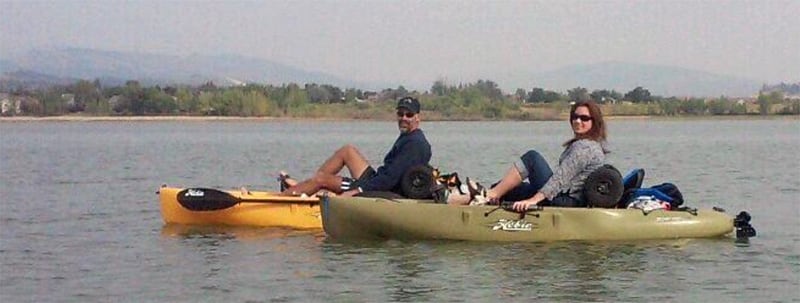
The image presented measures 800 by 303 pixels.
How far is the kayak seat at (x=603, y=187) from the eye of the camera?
13406 mm

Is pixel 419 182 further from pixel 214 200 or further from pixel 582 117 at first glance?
pixel 214 200

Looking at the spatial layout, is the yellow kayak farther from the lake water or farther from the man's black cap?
the man's black cap

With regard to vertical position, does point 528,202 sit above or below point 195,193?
above

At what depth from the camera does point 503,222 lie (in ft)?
45.4

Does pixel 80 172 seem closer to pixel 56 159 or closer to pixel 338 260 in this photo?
pixel 56 159

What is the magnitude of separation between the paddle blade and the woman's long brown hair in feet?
14.0

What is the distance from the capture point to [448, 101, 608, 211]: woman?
43.6 feet

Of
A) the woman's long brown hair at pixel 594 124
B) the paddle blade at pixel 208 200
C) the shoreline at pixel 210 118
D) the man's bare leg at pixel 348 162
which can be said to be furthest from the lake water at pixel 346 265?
the shoreline at pixel 210 118

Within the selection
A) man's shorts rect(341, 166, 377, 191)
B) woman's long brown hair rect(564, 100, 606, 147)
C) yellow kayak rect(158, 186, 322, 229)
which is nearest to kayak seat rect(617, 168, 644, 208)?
woman's long brown hair rect(564, 100, 606, 147)

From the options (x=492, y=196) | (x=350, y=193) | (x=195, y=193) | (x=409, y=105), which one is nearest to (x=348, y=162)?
(x=350, y=193)

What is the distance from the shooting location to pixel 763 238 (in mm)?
15578

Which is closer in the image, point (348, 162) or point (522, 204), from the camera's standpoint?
point (522, 204)

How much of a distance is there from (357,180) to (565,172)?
2.69 metres

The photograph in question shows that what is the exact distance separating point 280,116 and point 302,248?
102351 mm
